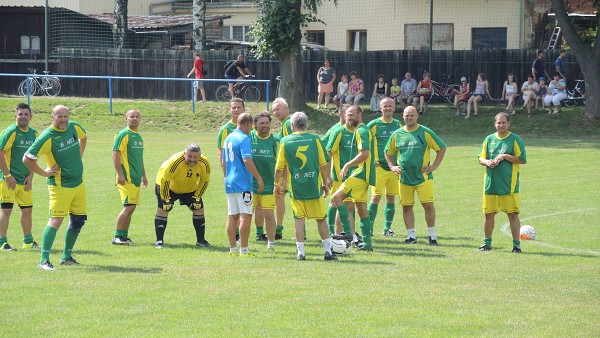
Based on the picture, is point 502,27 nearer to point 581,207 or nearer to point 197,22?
point 197,22

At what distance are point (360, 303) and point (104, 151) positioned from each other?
1964 cm

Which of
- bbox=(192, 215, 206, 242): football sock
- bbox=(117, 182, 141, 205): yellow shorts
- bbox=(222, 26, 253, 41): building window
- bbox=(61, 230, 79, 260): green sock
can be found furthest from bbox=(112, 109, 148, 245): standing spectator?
bbox=(222, 26, 253, 41): building window

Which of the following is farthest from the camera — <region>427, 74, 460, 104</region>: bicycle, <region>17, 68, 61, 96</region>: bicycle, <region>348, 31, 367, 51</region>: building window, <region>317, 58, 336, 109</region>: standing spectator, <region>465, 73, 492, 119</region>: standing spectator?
<region>348, 31, 367, 51</region>: building window

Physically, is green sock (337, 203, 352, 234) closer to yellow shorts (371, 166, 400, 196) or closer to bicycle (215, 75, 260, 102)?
yellow shorts (371, 166, 400, 196)

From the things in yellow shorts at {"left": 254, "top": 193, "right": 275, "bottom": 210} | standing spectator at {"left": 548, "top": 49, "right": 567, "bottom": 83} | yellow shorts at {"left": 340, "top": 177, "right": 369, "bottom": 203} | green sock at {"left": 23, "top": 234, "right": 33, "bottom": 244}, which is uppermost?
standing spectator at {"left": 548, "top": 49, "right": 567, "bottom": 83}

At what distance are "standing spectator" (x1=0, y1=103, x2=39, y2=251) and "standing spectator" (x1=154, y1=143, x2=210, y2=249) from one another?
1.80 m

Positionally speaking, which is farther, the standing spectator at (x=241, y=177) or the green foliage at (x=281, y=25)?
the green foliage at (x=281, y=25)

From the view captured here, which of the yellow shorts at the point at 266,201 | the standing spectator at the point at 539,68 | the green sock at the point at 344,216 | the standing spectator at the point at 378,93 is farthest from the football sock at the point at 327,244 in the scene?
the standing spectator at the point at 539,68

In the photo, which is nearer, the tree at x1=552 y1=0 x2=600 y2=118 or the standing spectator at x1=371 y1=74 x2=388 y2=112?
the tree at x1=552 y1=0 x2=600 y2=118

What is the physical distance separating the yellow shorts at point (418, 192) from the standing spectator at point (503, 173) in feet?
3.17

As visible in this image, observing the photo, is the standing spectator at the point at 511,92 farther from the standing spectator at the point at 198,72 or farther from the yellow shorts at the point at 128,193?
the yellow shorts at the point at 128,193

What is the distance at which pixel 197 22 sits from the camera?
140ft

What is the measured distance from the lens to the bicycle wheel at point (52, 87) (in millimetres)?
39844

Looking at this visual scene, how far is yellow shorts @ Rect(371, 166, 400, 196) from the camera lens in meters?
15.0
